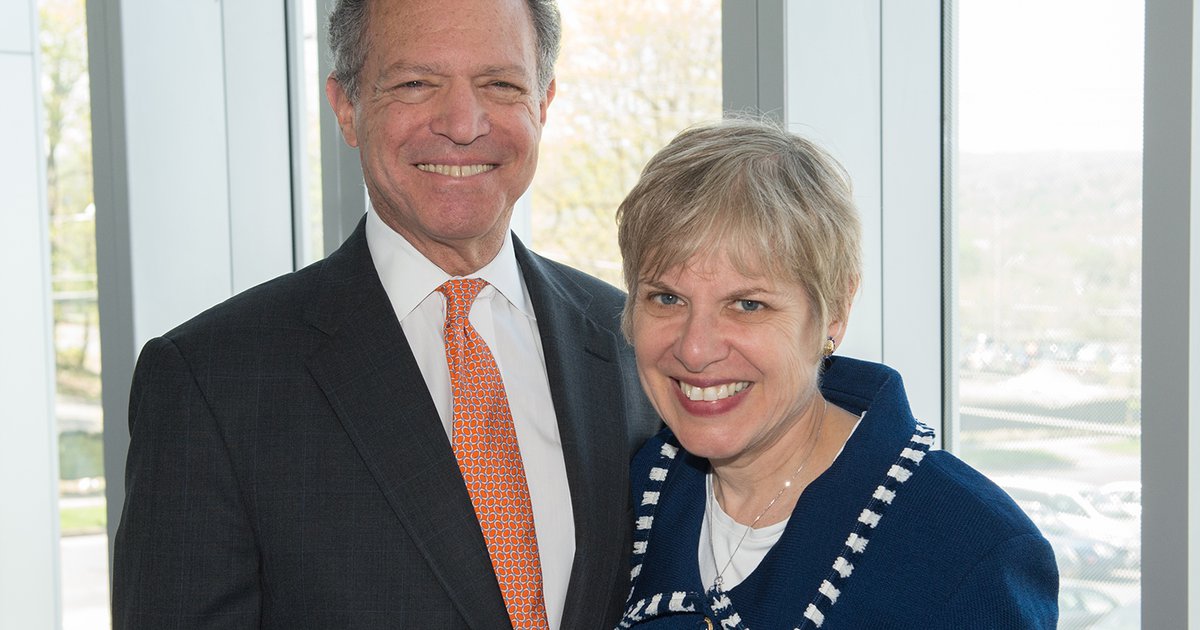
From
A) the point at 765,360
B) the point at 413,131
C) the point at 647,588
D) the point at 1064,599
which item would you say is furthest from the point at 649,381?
the point at 1064,599

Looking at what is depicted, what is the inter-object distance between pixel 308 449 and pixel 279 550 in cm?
15

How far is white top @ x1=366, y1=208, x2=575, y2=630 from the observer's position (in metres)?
1.80

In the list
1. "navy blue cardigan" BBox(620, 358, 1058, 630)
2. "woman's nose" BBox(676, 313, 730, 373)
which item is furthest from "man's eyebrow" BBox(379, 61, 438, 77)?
"navy blue cardigan" BBox(620, 358, 1058, 630)

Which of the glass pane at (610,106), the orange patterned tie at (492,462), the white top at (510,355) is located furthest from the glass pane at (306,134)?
the orange patterned tie at (492,462)

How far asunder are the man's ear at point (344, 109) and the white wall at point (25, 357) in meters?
3.17

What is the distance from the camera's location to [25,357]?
4.73 m

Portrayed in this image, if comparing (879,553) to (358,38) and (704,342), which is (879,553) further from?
(358,38)

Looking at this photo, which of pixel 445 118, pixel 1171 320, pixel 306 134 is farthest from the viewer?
pixel 306 134

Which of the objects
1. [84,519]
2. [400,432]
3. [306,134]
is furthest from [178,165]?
[84,519]

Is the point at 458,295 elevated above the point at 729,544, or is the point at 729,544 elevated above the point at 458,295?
the point at 458,295

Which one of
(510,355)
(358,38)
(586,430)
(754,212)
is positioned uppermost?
(358,38)

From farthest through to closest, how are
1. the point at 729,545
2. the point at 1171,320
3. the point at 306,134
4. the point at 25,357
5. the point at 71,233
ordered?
the point at 71,233 → the point at 25,357 → the point at 306,134 → the point at 729,545 → the point at 1171,320

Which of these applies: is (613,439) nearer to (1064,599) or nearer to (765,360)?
(765,360)

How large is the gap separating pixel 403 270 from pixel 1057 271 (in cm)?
100
